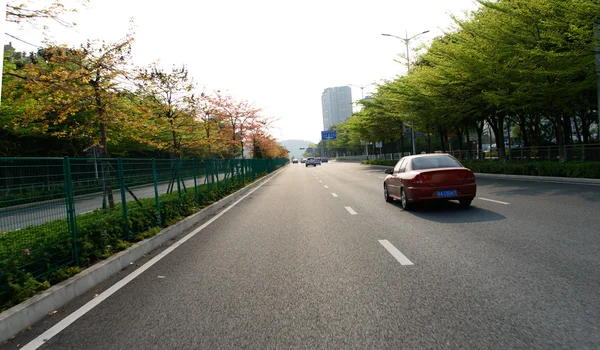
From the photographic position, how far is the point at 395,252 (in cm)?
633

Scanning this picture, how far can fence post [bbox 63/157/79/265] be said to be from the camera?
19.0ft

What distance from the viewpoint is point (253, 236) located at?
8.41 metres

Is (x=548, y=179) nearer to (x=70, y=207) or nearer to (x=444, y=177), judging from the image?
(x=444, y=177)

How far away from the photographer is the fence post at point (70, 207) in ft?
19.0

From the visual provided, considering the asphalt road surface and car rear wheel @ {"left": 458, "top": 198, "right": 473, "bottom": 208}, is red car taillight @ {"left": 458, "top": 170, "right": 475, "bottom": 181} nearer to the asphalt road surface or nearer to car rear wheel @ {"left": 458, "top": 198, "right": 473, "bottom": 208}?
car rear wheel @ {"left": 458, "top": 198, "right": 473, "bottom": 208}

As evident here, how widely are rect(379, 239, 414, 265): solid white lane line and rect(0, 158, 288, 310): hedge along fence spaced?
14.1 ft

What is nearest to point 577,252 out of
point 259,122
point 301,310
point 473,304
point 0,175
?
point 473,304

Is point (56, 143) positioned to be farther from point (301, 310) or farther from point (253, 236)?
point (301, 310)

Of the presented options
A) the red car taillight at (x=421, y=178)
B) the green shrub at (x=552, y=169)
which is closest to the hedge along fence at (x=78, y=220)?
the red car taillight at (x=421, y=178)

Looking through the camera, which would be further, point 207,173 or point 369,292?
point 207,173

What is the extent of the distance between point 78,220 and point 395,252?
4.70 m

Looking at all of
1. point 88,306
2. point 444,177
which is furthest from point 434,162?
point 88,306

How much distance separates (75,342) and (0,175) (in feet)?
7.59

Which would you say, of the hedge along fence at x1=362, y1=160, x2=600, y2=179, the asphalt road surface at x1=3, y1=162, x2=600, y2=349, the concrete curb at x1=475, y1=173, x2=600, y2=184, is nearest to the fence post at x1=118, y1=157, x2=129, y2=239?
the asphalt road surface at x1=3, y1=162, x2=600, y2=349
